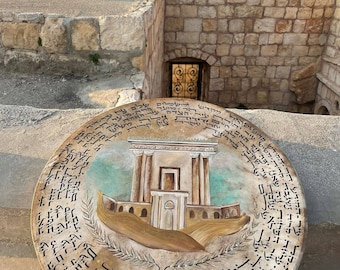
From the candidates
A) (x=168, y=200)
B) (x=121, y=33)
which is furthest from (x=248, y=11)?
(x=168, y=200)

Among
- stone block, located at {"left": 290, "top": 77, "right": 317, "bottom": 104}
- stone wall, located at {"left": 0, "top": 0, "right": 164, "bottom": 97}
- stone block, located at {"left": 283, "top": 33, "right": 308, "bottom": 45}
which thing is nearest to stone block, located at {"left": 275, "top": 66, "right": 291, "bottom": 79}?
stone block, located at {"left": 290, "top": 77, "right": 317, "bottom": 104}

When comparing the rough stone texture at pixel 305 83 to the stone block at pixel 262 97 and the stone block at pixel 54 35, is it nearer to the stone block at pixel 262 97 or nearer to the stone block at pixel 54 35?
the stone block at pixel 262 97

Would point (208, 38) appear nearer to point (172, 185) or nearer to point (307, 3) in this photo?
point (307, 3)

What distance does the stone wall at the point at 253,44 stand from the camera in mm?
6773

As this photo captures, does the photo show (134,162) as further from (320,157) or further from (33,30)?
(33,30)

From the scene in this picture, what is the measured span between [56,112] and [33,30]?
1.53m

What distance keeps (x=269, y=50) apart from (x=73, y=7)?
429 cm

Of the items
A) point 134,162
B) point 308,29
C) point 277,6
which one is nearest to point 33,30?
point 134,162

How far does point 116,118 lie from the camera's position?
82.4 inches

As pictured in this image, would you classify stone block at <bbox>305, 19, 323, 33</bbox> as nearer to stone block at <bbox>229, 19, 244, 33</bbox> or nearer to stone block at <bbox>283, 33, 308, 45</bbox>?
stone block at <bbox>283, 33, 308, 45</bbox>

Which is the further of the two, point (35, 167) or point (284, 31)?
point (284, 31)

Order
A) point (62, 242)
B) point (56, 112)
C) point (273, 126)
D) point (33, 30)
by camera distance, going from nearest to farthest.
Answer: point (62, 242), point (273, 126), point (56, 112), point (33, 30)

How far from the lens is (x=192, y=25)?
22.8ft

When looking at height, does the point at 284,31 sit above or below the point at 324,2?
below
